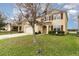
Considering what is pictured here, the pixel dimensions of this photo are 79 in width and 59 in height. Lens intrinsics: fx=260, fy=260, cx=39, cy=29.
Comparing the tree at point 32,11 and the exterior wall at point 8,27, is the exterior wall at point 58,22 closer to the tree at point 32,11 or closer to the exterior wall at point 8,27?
the tree at point 32,11

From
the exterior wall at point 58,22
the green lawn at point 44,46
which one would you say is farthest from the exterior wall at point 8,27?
the exterior wall at point 58,22

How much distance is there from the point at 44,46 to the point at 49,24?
0.97 ft

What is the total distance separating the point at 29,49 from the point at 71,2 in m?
0.82

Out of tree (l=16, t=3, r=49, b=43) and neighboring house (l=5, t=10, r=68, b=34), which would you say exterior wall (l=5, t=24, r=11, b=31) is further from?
tree (l=16, t=3, r=49, b=43)

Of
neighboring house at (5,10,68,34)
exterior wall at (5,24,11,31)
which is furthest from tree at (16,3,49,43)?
exterior wall at (5,24,11,31)

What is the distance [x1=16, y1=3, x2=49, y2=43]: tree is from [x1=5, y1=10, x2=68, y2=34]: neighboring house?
51 millimetres

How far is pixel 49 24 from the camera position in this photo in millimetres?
3391

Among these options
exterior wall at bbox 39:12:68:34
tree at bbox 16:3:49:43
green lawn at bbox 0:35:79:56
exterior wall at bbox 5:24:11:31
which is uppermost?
tree at bbox 16:3:49:43

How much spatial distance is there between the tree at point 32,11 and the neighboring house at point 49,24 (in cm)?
5

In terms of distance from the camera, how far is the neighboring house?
11.1 feet

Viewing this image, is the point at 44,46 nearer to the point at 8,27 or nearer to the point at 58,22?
the point at 58,22

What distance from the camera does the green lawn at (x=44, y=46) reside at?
337 cm

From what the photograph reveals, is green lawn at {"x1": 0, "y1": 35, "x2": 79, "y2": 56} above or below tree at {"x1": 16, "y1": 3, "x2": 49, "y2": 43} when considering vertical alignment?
below

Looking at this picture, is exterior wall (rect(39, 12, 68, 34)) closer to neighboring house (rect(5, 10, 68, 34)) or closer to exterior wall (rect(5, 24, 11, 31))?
neighboring house (rect(5, 10, 68, 34))
